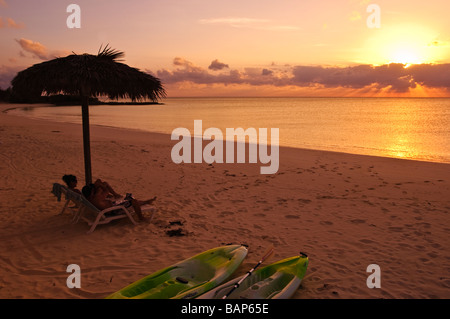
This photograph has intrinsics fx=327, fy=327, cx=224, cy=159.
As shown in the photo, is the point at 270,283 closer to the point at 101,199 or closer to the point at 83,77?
the point at 101,199

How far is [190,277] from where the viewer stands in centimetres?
400

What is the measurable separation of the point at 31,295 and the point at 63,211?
2633 millimetres

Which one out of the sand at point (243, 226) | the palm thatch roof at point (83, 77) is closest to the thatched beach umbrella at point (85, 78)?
the palm thatch roof at point (83, 77)

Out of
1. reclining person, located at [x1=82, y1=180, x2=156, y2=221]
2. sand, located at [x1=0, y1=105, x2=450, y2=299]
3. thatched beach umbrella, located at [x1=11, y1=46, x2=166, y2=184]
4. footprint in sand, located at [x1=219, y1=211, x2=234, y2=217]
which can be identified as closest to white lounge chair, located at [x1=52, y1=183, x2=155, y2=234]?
reclining person, located at [x1=82, y1=180, x2=156, y2=221]

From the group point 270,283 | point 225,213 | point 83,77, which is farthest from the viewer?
point 225,213

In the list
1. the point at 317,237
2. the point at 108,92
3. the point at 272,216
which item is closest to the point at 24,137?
the point at 108,92

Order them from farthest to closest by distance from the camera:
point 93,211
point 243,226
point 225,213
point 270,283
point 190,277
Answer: point 225,213, point 243,226, point 93,211, point 190,277, point 270,283

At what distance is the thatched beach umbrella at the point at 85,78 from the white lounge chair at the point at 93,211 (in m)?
1.09

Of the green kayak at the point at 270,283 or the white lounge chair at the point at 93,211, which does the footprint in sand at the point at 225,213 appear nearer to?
the white lounge chair at the point at 93,211

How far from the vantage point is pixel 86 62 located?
589 cm

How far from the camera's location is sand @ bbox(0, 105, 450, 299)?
4113mm

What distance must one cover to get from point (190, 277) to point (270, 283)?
967mm

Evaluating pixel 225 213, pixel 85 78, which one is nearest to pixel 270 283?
pixel 225 213

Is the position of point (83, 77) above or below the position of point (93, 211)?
above
